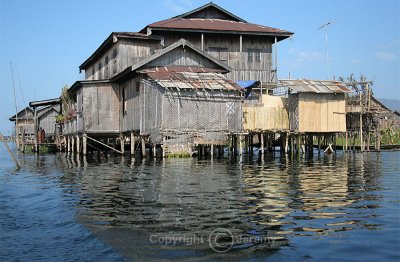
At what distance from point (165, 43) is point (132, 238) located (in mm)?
30059

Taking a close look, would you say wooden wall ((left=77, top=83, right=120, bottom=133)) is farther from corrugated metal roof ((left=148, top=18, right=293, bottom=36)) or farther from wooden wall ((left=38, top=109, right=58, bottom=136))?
wooden wall ((left=38, top=109, right=58, bottom=136))

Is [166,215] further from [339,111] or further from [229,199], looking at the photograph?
[339,111]

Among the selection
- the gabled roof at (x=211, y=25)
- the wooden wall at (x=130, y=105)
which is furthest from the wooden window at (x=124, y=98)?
the gabled roof at (x=211, y=25)

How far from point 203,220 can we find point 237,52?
97.7ft

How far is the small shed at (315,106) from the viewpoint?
30094mm

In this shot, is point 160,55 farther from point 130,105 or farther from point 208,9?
point 208,9

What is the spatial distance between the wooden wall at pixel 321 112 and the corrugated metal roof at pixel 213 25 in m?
8.60

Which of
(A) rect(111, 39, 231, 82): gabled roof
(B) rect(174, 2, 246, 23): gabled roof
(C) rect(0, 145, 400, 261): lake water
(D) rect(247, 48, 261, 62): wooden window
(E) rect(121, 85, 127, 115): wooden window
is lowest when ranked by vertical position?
(C) rect(0, 145, 400, 261): lake water

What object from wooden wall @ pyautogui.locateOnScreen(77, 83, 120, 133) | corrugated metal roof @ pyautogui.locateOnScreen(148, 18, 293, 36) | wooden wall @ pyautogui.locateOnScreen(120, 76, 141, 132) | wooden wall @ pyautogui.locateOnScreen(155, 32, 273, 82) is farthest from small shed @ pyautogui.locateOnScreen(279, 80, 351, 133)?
wooden wall @ pyautogui.locateOnScreen(77, 83, 120, 133)

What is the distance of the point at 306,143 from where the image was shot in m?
34.1

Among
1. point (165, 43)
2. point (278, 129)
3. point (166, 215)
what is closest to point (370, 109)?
point (278, 129)

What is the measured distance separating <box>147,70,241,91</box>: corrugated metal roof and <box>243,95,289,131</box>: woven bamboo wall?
397 cm

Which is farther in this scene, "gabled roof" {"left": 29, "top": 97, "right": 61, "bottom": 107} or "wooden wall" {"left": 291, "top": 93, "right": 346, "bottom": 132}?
"gabled roof" {"left": 29, "top": 97, "right": 61, "bottom": 107}

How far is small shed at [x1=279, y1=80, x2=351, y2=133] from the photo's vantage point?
3009cm
